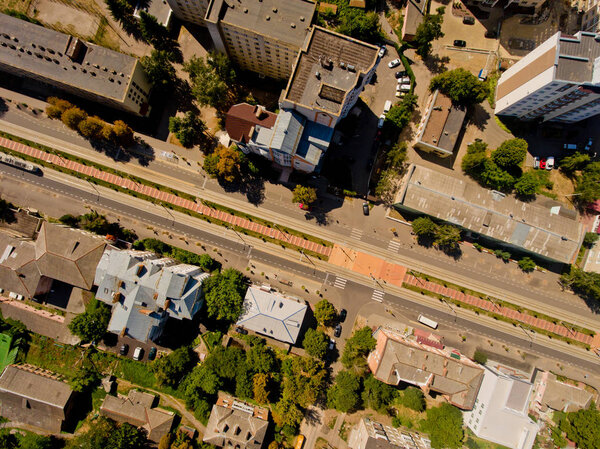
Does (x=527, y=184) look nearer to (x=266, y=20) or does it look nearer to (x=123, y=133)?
(x=266, y=20)

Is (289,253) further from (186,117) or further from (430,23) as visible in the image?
(430,23)

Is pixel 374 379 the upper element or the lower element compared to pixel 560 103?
lower

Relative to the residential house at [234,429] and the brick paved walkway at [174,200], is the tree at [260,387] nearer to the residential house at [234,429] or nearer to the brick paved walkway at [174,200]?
the residential house at [234,429]

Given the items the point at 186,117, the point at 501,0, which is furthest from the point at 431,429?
the point at 501,0

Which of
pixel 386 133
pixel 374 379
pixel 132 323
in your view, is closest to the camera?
pixel 132 323

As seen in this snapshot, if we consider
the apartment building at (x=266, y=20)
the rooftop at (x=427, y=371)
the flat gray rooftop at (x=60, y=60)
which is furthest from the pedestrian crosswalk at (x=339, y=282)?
the flat gray rooftop at (x=60, y=60)

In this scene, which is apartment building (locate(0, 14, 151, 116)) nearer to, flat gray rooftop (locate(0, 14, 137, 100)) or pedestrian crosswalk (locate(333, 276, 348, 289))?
flat gray rooftop (locate(0, 14, 137, 100))
